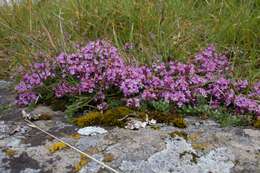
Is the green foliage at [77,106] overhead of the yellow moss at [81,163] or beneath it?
overhead

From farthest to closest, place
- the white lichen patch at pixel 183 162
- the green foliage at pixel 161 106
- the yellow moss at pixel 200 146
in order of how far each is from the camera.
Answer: the green foliage at pixel 161 106 → the yellow moss at pixel 200 146 → the white lichen patch at pixel 183 162

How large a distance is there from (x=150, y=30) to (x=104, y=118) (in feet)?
4.63

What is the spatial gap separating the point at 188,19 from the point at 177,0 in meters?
0.24

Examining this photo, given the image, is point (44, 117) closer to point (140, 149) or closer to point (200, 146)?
point (140, 149)

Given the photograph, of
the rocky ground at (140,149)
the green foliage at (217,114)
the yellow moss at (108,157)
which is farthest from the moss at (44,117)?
the green foliage at (217,114)

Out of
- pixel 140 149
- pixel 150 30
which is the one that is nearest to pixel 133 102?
pixel 140 149

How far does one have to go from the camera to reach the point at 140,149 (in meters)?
2.07

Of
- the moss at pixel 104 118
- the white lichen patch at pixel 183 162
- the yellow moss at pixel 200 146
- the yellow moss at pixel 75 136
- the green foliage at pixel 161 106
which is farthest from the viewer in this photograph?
the green foliage at pixel 161 106

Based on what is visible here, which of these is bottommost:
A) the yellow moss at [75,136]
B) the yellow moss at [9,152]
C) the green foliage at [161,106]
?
the yellow moss at [9,152]

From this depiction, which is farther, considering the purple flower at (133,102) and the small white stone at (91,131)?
the purple flower at (133,102)

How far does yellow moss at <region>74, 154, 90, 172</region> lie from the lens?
1.96 m

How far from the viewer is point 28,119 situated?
249cm

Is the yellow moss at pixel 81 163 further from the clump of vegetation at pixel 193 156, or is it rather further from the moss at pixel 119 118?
the clump of vegetation at pixel 193 156

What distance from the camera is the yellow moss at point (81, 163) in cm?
196
